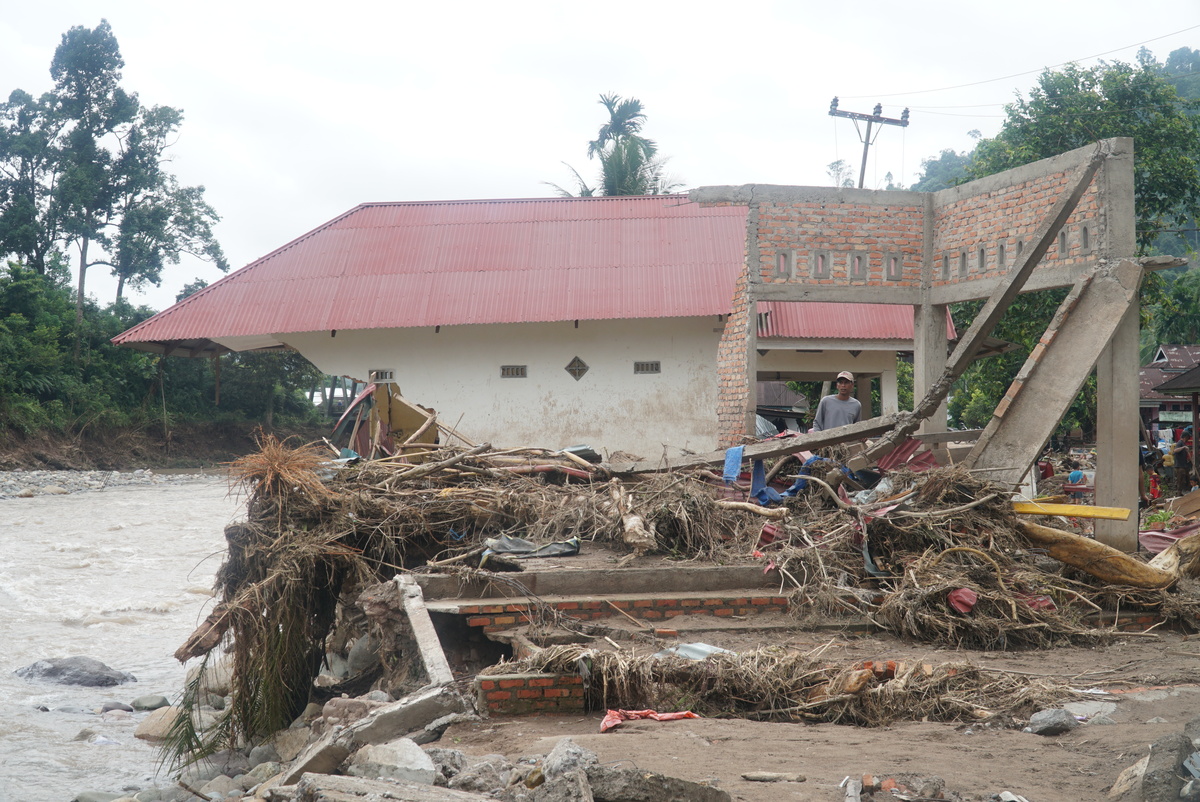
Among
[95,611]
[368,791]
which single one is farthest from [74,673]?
[368,791]

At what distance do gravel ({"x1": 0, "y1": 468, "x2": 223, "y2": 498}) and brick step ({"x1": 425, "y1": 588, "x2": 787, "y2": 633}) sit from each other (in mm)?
21218

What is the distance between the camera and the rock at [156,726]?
30.0 ft

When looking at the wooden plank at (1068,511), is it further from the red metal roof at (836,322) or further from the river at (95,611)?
the red metal roof at (836,322)

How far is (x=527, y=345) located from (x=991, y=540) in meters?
A: 9.92

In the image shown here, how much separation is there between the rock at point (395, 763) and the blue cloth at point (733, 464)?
5.05m

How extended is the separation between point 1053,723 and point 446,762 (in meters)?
2.84

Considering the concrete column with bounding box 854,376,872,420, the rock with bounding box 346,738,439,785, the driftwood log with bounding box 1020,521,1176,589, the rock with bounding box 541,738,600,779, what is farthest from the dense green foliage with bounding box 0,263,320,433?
the rock with bounding box 541,738,600,779

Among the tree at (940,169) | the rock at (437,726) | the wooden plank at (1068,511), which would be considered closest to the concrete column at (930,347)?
the wooden plank at (1068,511)

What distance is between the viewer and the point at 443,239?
17922 mm

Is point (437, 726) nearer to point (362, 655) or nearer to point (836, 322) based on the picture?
point (362, 655)

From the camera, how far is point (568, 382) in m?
15.5

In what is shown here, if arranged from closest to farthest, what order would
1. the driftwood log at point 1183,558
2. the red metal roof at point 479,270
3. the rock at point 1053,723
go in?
the rock at point 1053,723 → the driftwood log at point 1183,558 → the red metal roof at point 479,270

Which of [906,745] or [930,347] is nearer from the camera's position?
[906,745]

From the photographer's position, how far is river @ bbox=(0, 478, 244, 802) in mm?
8508
